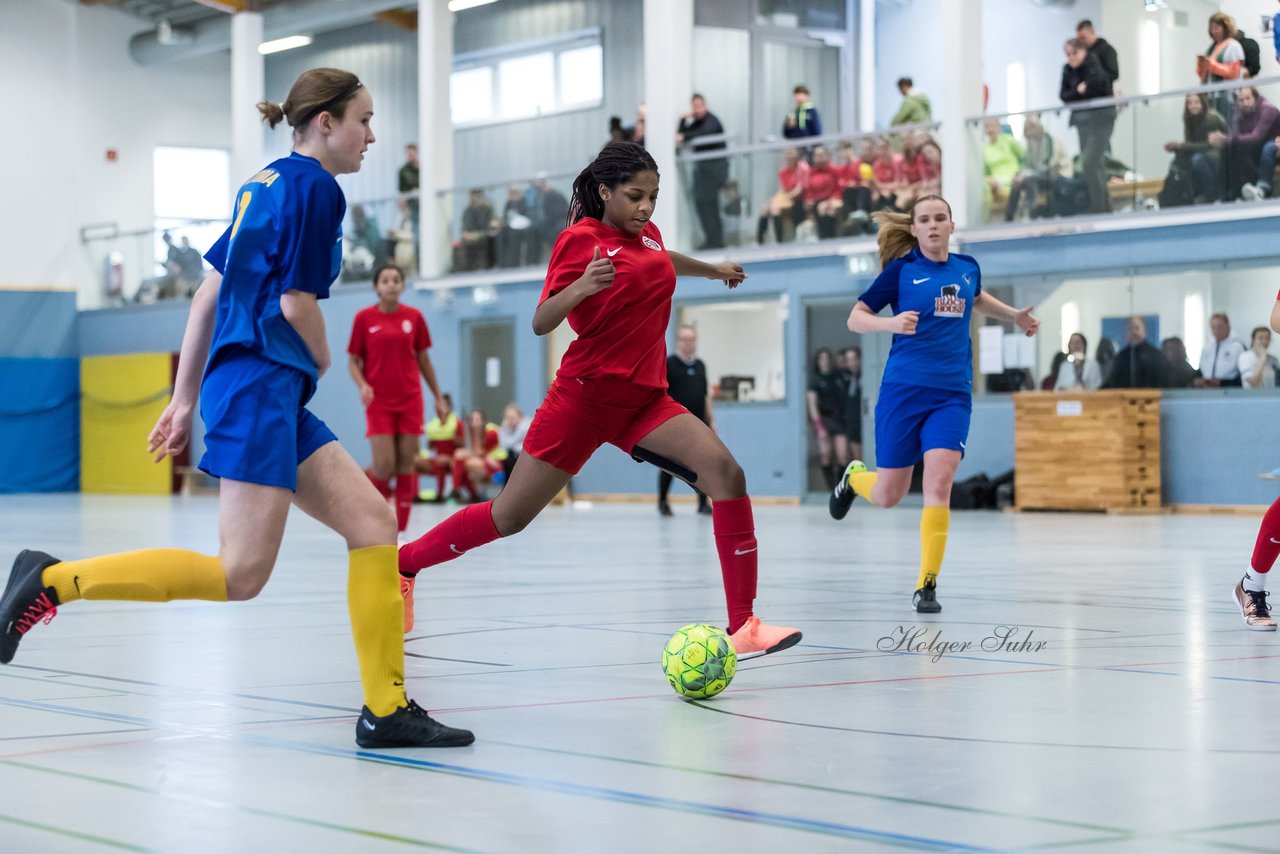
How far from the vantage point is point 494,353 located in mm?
28953

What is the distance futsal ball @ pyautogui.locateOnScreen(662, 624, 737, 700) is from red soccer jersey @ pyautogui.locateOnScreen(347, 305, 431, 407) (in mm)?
8015

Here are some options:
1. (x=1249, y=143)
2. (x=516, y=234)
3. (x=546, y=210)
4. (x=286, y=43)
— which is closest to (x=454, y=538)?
(x=1249, y=143)

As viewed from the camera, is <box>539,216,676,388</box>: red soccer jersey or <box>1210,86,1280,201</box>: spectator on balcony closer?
<box>539,216,676,388</box>: red soccer jersey

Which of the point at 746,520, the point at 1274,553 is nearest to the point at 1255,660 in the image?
the point at 1274,553

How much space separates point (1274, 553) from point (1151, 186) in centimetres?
1421

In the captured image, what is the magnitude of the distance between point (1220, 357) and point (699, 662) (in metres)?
16.8

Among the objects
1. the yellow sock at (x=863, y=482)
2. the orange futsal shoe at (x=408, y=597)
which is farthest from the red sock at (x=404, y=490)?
the orange futsal shoe at (x=408, y=597)

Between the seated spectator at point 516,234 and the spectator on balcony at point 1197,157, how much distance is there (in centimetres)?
1052

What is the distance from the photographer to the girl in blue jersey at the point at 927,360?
838 cm

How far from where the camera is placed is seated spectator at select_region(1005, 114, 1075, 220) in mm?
21078

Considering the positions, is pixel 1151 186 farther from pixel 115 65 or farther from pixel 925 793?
pixel 115 65

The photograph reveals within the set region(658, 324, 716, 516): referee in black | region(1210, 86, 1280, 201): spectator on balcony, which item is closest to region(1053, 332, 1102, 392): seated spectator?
region(1210, 86, 1280, 201): spectator on balcony

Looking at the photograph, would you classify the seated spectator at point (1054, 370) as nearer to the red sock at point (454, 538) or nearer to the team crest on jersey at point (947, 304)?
the team crest on jersey at point (947, 304)

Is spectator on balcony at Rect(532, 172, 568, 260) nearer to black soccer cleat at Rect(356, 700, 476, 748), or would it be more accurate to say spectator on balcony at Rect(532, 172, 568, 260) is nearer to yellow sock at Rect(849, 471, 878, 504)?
yellow sock at Rect(849, 471, 878, 504)
